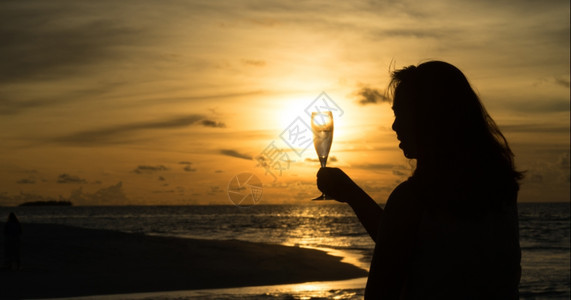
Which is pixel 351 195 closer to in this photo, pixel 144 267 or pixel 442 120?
pixel 442 120

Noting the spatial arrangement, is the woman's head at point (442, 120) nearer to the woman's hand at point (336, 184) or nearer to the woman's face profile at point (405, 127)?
the woman's face profile at point (405, 127)

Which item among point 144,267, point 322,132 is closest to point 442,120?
point 322,132

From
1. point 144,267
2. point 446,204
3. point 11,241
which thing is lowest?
point 144,267

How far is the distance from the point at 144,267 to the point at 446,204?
70.7 feet

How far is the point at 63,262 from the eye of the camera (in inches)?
885

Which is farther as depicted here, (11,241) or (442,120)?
(11,241)

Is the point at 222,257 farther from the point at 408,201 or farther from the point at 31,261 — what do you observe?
the point at 408,201

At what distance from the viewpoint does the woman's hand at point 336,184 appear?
204 cm

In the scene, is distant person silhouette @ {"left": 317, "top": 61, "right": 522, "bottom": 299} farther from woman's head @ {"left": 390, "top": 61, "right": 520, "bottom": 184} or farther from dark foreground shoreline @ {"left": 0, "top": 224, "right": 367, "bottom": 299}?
dark foreground shoreline @ {"left": 0, "top": 224, "right": 367, "bottom": 299}

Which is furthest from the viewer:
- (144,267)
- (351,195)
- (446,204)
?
(144,267)

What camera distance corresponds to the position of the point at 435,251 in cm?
157

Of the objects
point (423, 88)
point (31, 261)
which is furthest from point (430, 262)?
point (31, 261)

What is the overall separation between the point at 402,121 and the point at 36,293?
16.4 metres

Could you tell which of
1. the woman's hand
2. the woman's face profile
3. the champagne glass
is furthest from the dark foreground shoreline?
the woman's face profile
